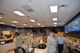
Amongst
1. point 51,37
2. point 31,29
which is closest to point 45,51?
point 51,37

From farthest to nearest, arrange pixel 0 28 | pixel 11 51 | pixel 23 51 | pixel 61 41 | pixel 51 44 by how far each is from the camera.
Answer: pixel 0 28 → pixel 61 41 → pixel 51 44 → pixel 11 51 → pixel 23 51

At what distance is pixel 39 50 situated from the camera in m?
4.22

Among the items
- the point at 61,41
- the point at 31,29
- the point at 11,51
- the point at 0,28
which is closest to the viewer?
the point at 11,51

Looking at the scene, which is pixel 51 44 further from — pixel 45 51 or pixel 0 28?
pixel 0 28

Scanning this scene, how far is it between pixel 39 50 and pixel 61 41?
8.89 feet

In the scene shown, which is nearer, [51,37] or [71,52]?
[71,52]

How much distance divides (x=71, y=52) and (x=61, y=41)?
3043 millimetres

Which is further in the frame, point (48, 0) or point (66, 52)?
point (48, 0)

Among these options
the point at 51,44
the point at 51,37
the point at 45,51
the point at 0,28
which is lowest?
the point at 45,51

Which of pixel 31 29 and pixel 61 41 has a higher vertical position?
pixel 31 29

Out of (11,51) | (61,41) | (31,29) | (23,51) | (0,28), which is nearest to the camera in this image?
(23,51)

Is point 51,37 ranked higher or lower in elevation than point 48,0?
lower

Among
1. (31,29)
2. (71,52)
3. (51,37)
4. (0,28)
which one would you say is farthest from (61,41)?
(31,29)

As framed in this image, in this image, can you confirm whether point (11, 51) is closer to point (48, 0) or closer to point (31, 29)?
point (48, 0)
